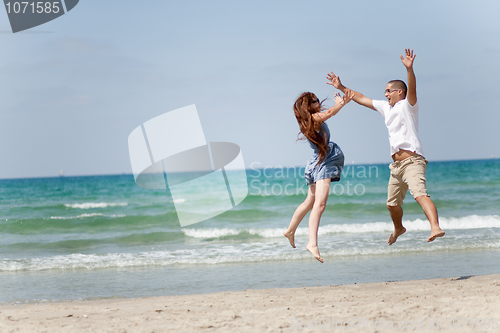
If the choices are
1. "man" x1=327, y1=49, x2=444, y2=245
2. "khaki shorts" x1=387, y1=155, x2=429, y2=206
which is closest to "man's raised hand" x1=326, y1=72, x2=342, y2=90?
"man" x1=327, y1=49, x2=444, y2=245

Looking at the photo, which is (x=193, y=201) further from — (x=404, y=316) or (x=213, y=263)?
(x=404, y=316)

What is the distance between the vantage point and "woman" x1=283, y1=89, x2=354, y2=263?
16.0 feet

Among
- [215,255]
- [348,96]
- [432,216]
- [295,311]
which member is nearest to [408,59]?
[348,96]

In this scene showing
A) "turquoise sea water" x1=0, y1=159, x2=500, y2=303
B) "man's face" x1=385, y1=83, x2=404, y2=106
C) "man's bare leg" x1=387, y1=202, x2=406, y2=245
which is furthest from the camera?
"turquoise sea water" x1=0, y1=159, x2=500, y2=303

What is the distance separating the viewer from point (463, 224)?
14883mm

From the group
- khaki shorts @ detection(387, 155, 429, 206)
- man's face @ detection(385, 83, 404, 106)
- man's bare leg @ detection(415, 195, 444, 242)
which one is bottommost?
man's bare leg @ detection(415, 195, 444, 242)

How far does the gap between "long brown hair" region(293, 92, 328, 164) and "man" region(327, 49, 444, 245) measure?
1.71ft

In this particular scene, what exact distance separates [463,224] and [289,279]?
10.1 m

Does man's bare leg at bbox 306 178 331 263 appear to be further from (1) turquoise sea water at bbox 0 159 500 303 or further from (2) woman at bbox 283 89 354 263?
(1) turquoise sea water at bbox 0 159 500 303

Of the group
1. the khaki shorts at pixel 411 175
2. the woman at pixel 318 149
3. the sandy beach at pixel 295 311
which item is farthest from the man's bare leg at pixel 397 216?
the woman at pixel 318 149

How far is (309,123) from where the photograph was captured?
487 cm

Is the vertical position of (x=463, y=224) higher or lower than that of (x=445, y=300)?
lower

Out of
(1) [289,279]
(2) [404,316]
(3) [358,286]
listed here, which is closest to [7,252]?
(1) [289,279]

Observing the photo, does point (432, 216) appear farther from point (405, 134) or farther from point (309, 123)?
point (309, 123)
